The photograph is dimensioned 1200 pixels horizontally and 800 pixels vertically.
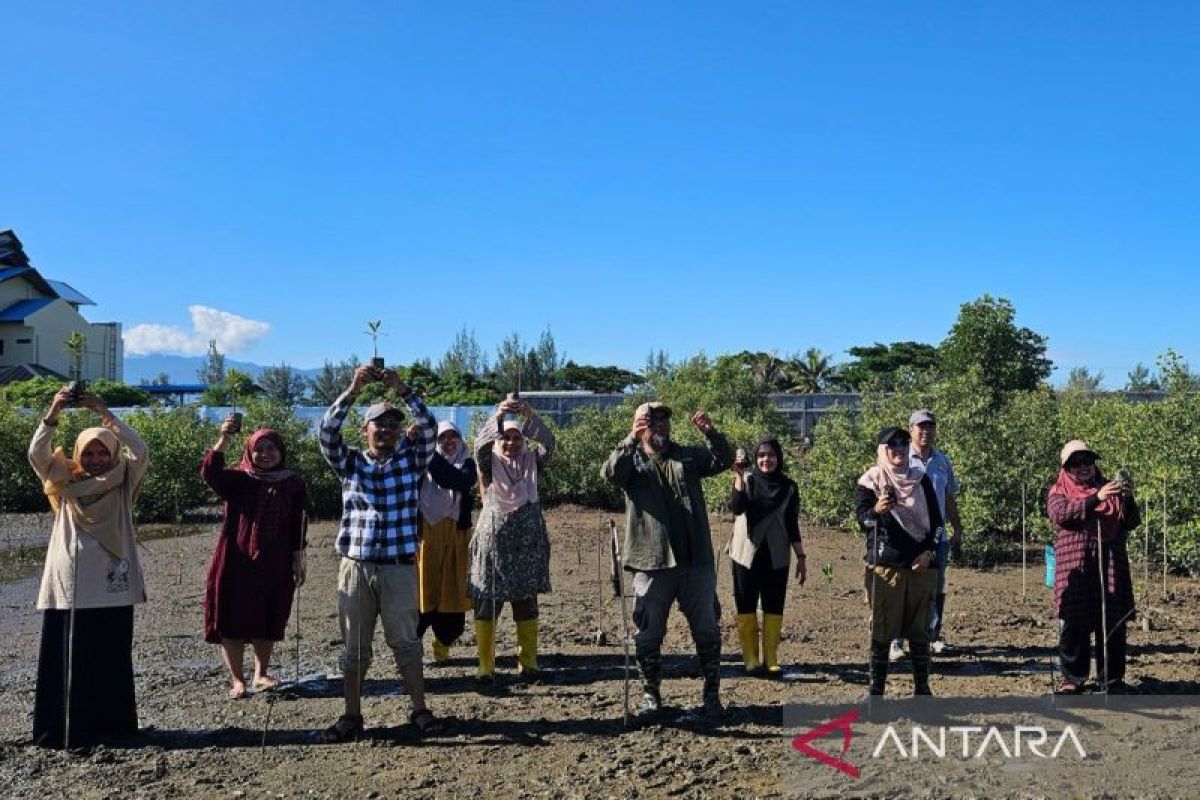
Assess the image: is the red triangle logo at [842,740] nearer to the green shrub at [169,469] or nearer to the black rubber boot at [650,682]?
the black rubber boot at [650,682]

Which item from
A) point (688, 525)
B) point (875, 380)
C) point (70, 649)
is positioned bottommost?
point (70, 649)

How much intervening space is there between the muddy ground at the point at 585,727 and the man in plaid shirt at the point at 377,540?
364mm

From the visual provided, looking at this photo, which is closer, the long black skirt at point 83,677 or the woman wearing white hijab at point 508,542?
the long black skirt at point 83,677

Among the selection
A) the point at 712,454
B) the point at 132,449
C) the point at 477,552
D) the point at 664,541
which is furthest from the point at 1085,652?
the point at 132,449

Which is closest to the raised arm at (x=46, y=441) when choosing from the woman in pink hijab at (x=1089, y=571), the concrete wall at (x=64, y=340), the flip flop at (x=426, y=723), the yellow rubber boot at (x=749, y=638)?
the flip flop at (x=426, y=723)

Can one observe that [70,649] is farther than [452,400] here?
No

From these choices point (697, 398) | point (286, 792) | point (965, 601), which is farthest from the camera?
point (697, 398)

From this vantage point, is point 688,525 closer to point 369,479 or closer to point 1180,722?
point 369,479

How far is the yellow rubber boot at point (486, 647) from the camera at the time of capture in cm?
609

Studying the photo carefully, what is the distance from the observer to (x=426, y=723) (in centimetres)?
502

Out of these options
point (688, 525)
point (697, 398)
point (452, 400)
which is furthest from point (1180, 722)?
point (452, 400)

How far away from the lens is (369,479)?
16.2 ft

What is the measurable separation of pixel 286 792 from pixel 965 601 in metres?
6.88

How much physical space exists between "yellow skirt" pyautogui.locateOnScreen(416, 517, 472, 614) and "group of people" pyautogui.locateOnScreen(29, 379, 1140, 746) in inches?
7.2
